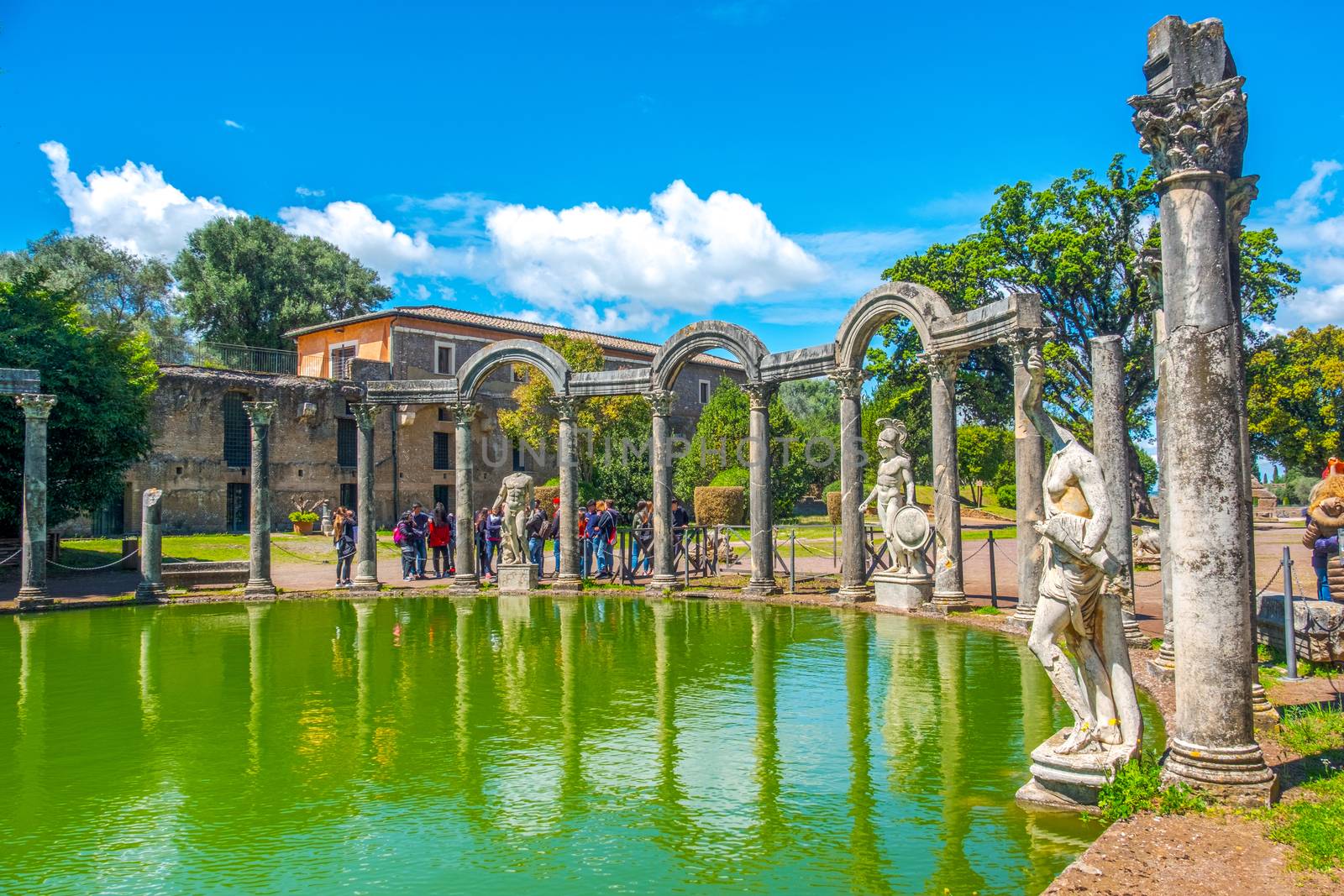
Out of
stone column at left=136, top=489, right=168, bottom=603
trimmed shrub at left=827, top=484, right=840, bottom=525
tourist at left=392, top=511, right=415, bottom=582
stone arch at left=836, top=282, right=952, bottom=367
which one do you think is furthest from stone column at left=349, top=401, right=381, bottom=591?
trimmed shrub at left=827, top=484, right=840, bottom=525

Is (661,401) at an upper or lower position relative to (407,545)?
upper

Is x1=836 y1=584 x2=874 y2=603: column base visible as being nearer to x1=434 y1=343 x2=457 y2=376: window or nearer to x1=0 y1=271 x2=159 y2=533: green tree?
x1=0 y1=271 x2=159 y2=533: green tree

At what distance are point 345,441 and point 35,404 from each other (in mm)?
21512

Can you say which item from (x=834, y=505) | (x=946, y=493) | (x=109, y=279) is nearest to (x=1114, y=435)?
(x=946, y=493)

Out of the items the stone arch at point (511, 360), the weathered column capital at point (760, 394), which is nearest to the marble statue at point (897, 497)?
the weathered column capital at point (760, 394)

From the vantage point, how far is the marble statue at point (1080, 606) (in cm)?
573

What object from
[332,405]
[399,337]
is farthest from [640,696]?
[399,337]

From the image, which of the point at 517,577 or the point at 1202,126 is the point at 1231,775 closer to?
the point at 1202,126

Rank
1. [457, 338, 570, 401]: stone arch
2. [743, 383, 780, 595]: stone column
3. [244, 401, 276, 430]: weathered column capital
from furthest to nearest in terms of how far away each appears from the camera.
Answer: [457, 338, 570, 401]: stone arch, [244, 401, 276, 430]: weathered column capital, [743, 383, 780, 595]: stone column

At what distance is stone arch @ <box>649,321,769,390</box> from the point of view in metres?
17.4

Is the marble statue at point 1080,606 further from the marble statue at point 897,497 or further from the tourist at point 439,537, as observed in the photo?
the tourist at point 439,537

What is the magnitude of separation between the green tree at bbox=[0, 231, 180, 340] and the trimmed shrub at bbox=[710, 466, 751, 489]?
31760 millimetres

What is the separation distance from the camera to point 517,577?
19.2 metres

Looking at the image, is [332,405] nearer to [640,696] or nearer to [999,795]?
[640,696]
